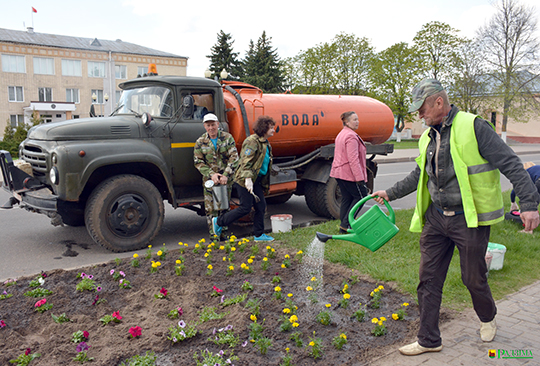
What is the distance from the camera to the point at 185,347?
3330 millimetres

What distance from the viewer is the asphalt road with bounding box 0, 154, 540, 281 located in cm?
564

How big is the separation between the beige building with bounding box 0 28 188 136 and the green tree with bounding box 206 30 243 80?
35.7 ft

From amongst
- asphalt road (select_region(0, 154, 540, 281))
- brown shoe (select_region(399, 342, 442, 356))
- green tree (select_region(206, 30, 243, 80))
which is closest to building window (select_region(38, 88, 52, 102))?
green tree (select_region(206, 30, 243, 80))

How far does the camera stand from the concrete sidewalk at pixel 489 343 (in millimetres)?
→ 3168

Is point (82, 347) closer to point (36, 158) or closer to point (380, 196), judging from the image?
point (380, 196)

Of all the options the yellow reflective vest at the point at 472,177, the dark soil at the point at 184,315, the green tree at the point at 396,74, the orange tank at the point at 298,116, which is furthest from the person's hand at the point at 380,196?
the green tree at the point at 396,74

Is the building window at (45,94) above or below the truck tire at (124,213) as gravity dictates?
above

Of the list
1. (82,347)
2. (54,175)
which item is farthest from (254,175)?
(82,347)

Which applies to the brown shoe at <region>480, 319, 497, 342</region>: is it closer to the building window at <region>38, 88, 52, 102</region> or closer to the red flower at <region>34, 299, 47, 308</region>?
the red flower at <region>34, 299, 47, 308</region>

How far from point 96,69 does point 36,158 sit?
152 ft

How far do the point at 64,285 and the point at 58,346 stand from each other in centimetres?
128

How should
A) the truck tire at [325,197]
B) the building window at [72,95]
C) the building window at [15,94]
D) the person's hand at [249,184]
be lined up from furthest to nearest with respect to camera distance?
1. the building window at [72,95]
2. the building window at [15,94]
3. the truck tire at [325,197]
4. the person's hand at [249,184]

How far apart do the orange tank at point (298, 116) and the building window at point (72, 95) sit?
148ft

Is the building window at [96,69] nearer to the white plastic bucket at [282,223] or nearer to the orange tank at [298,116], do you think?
the orange tank at [298,116]
